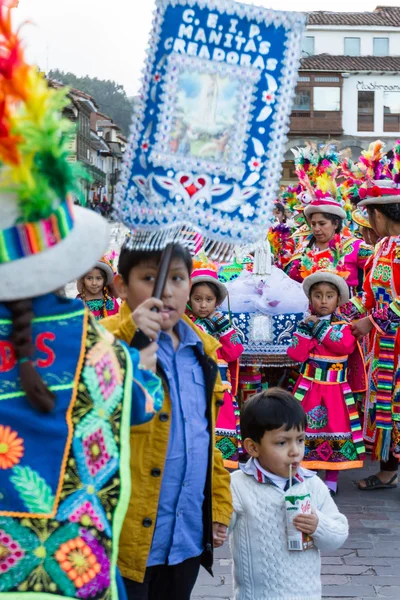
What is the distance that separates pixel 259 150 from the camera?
2.79m

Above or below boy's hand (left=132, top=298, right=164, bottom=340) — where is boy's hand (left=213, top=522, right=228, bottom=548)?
below

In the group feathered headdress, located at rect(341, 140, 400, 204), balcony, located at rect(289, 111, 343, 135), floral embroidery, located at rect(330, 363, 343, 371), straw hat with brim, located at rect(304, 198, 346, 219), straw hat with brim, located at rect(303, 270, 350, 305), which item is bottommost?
floral embroidery, located at rect(330, 363, 343, 371)

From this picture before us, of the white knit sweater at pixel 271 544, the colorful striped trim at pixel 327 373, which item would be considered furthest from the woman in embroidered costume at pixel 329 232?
the white knit sweater at pixel 271 544

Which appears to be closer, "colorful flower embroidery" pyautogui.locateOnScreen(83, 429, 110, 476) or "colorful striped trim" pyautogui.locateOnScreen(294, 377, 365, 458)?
"colorful flower embroidery" pyautogui.locateOnScreen(83, 429, 110, 476)

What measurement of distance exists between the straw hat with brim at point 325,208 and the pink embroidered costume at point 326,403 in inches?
76.2

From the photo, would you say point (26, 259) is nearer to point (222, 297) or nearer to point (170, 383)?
point (170, 383)

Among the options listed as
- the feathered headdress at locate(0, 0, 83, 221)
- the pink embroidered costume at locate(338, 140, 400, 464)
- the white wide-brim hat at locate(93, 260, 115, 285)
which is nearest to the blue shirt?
the feathered headdress at locate(0, 0, 83, 221)

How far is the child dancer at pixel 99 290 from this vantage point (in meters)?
7.03

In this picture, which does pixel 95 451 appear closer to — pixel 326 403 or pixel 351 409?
pixel 326 403

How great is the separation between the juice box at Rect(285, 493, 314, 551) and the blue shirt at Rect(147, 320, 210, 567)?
411 millimetres

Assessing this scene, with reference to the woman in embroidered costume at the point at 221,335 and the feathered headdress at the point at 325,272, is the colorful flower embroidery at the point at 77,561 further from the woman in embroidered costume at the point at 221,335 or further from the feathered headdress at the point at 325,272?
the feathered headdress at the point at 325,272

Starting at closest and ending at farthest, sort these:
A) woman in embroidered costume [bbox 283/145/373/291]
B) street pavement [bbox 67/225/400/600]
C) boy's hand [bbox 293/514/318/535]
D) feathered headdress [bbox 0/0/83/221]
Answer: feathered headdress [bbox 0/0/83/221] < boy's hand [bbox 293/514/318/535] < street pavement [bbox 67/225/400/600] < woman in embroidered costume [bbox 283/145/373/291]

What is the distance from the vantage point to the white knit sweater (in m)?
3.32

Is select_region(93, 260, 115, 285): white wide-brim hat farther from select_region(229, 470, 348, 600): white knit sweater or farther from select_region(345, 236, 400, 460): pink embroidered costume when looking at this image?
select_region(229, 470, 348, 600): white knit sweater
